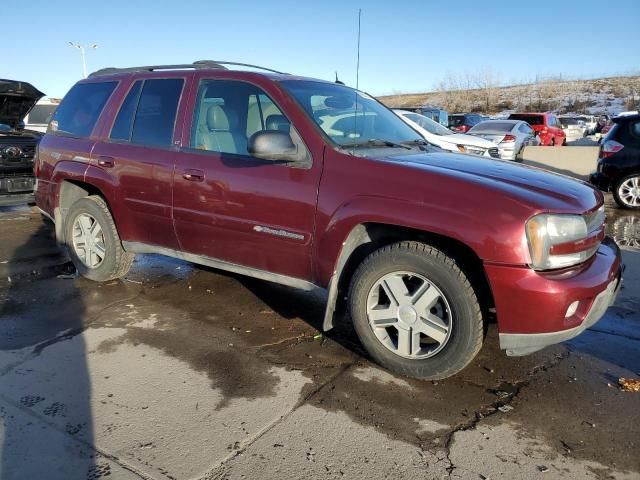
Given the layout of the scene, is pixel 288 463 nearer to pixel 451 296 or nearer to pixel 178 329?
pixel 451 296

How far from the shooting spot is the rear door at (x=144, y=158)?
4156 mm

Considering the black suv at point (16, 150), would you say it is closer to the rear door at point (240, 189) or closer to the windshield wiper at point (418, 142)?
the rear door at point (240, 189)

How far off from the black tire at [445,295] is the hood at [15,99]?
7225mm

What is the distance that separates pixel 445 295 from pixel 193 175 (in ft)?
6.74

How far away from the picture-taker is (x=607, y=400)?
3010 mm

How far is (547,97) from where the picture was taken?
58938 millimetres

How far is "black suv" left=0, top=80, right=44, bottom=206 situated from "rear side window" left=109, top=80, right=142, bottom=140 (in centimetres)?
367

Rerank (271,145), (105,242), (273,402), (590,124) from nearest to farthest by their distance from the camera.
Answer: (273,402)
(271,145)
(105,242)
(590,124)

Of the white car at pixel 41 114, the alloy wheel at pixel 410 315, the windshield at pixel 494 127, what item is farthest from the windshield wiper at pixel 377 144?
the windshield at pixel 494 127

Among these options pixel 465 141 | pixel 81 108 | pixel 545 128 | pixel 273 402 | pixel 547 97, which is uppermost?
pixel 547 97

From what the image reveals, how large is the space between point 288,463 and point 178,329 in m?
1.81

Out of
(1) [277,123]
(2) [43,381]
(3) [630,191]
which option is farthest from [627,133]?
(2) [43,381]

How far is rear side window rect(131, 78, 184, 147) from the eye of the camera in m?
4.19

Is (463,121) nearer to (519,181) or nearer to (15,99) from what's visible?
(15,99)
